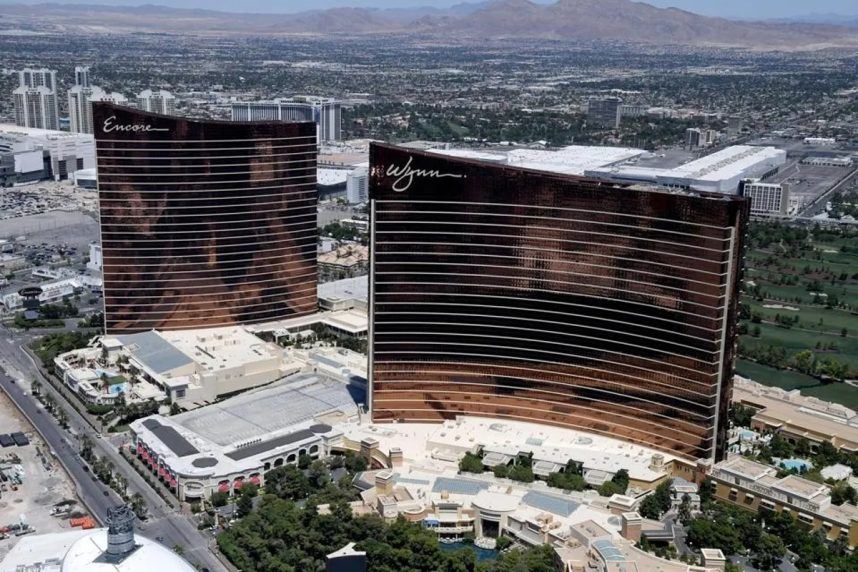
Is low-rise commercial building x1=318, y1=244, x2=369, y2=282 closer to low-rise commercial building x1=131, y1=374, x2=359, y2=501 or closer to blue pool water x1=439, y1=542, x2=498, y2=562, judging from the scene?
low-rise commercial building x1=131, y1=374, x2=359, y2=501

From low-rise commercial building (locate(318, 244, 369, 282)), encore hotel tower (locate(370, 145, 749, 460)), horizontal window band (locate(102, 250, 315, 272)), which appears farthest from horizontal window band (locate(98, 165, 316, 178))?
low-rise commercial building (locate(318, 244, 369, 282))

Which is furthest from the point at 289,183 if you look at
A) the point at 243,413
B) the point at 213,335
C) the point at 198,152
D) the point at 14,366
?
the point at 14,366

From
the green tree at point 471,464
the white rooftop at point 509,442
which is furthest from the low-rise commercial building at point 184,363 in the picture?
the green tree at point 471,464

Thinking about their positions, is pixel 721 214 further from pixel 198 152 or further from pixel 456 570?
pixel 198 152

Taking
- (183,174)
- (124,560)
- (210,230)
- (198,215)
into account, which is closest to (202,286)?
(210,230)

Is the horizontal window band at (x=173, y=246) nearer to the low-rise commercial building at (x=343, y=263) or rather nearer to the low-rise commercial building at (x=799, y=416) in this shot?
the low-rise commercial building at (x=343, y=263)

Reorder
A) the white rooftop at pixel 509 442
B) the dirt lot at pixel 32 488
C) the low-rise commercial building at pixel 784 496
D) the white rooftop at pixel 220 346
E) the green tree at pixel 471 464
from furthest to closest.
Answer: the white rooftop at pixel 220 346 < the white rooftop at pixel 509 442 < the green tree at pixel 471 464 < the dirt lot at pixel 32 488 < the low-rise commercial building at pixel 784 496
